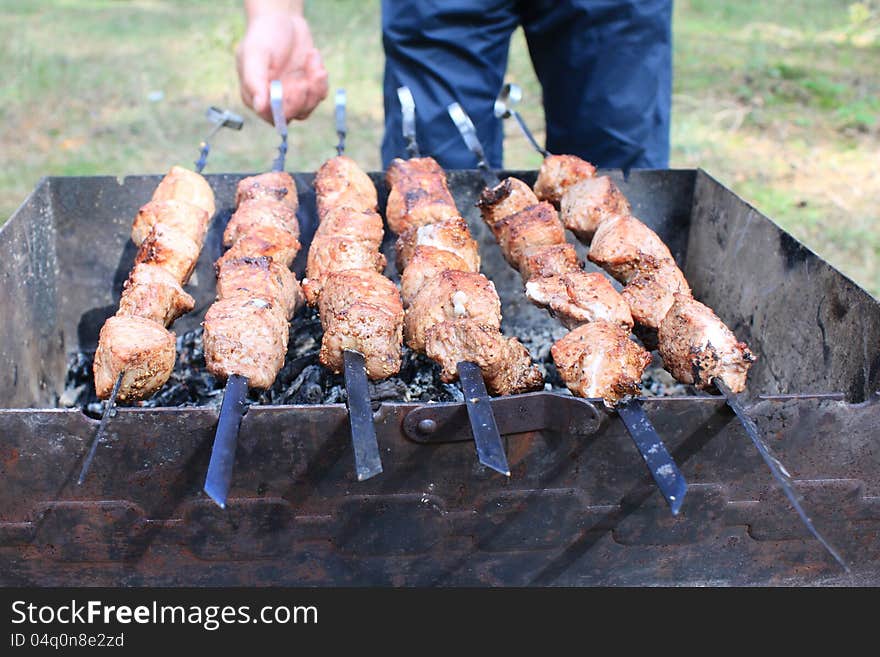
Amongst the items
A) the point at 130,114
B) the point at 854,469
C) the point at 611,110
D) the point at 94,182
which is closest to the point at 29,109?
the point at 130,114

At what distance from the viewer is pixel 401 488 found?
5.82 ft

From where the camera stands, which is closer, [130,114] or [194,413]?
[194,413]

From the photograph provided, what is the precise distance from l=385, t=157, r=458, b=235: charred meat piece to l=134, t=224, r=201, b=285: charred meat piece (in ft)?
2.10

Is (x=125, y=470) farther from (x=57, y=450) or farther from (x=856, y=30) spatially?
(x=856, y=30)

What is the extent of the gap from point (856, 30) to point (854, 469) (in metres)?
9.35

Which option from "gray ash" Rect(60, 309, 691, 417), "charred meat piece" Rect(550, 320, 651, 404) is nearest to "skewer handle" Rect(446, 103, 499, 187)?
"gray ash" Rect(60, 309, 691, 417)

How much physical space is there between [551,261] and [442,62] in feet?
4.93

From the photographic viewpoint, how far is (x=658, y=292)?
7.21 feet

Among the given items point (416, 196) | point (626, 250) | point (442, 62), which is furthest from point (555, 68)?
point (626, 250)

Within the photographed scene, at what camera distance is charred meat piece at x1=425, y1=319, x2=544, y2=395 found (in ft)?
5.96

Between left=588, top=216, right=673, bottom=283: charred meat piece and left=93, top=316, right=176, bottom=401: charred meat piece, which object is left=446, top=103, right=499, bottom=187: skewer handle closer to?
left=588, top=216, right=673, bottom=283: charred meat piece

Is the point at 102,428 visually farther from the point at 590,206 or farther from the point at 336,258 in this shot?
the point at 590,206

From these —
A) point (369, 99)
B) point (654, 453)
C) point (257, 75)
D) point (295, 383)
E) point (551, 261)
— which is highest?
point (257, 75)

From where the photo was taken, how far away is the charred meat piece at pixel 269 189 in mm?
2688
